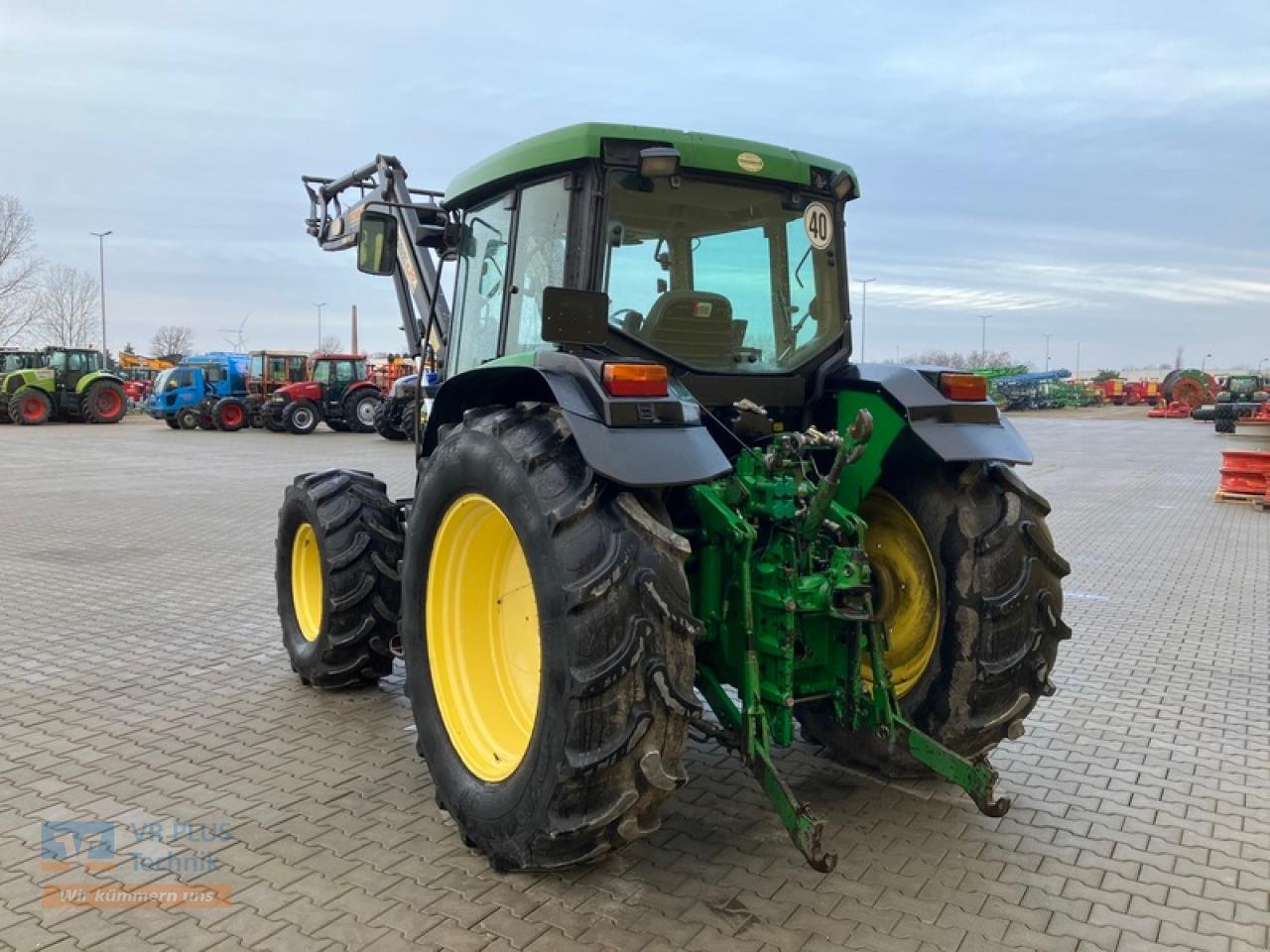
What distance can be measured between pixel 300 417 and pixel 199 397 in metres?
4.33

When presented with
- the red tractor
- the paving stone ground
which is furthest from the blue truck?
the paving stone ground

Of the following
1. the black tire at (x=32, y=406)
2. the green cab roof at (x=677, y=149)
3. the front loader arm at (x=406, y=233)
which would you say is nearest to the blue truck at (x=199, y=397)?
the black tire at (x=32, y=406)

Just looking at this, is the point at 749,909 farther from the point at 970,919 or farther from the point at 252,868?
the point at 252,868

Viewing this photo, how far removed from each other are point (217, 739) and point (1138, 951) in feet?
12.4

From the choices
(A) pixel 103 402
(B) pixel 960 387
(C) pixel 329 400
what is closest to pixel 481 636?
(B) pixel 960 387

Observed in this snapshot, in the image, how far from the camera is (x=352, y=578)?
16.1 feet

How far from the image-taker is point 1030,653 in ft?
12.1

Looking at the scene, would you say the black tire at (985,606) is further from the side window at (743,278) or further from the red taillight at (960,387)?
the side window at (743,278)

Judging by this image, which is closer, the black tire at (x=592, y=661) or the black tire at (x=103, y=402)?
the black tire at (x=592, y=661)

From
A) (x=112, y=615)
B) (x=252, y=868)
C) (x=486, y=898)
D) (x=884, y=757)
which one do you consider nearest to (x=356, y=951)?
(x=486, y=898)

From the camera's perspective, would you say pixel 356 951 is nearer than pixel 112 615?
Yes

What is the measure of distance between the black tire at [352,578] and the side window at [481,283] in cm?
93

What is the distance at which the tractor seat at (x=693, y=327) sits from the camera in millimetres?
3812

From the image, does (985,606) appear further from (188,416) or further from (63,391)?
(63,391)
